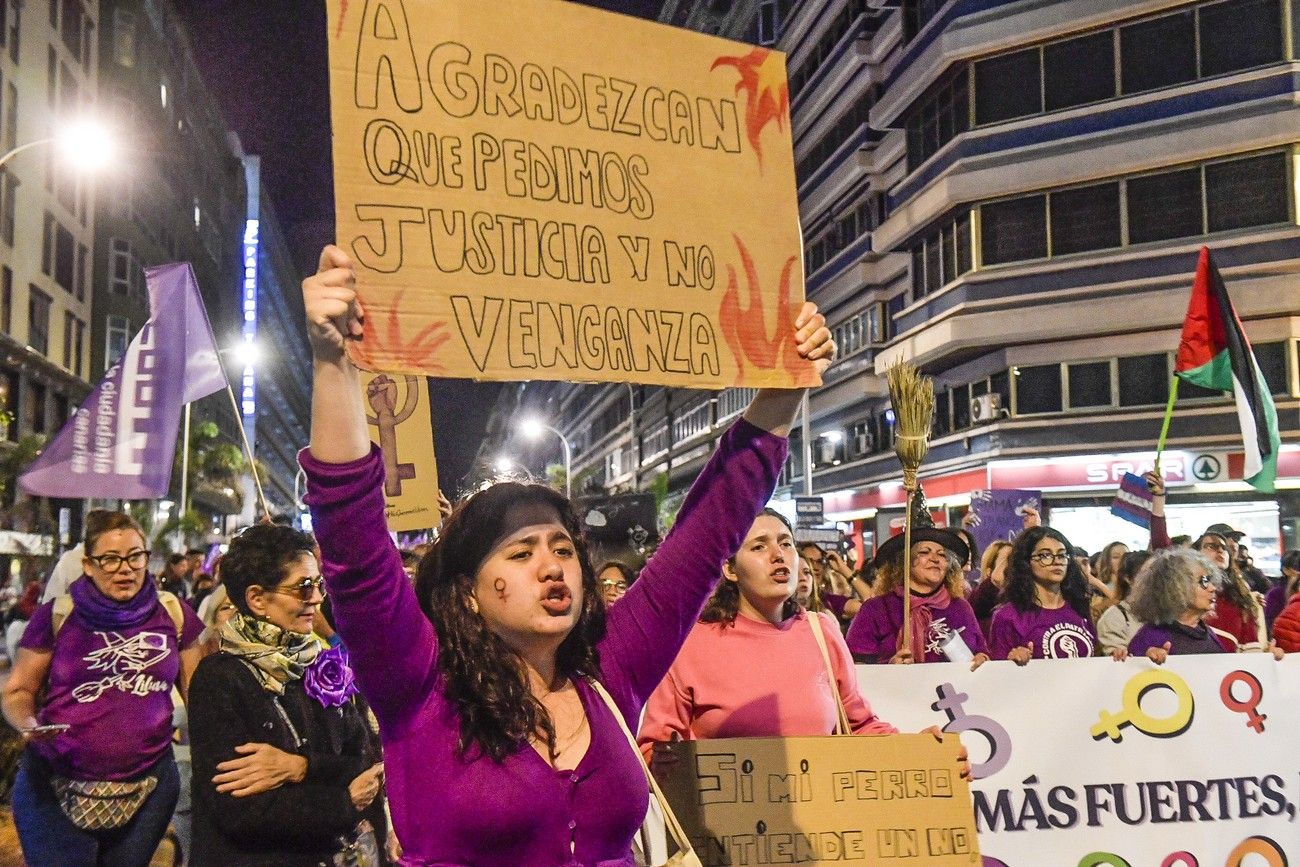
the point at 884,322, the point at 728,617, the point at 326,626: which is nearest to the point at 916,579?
the point at 728,617

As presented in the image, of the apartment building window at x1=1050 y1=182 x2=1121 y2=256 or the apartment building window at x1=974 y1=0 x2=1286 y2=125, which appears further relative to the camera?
the apartment building window at x1=1050 y1=182 x2=1121 y2=256

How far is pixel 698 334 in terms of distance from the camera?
3.24 m

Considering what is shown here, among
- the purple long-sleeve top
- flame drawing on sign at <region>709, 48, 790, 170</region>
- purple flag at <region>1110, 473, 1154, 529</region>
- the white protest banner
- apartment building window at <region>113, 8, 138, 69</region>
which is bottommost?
the white protest banner

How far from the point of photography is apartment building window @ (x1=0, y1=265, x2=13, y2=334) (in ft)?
120

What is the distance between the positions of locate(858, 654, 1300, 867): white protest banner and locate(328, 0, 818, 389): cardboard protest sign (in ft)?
10.5

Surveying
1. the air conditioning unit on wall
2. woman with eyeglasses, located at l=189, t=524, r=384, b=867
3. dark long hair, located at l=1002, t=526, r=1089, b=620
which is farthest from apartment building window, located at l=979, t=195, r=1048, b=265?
woman with eyeglasses, located at l=189, t=524, r=384, b=867

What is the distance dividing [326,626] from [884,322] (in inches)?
1313

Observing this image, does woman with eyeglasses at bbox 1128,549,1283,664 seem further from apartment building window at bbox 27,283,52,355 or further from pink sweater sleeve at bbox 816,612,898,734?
apartment building window at bbox 27,283,52,355

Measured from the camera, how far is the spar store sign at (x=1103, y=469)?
27312 mm

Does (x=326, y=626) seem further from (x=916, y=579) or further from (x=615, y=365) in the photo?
(x=615, y=365)

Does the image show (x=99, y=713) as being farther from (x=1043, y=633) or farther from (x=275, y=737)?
(x=1043, y=633)

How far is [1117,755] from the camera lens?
240 inches

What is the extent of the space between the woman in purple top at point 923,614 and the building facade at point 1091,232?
1716 centimetres

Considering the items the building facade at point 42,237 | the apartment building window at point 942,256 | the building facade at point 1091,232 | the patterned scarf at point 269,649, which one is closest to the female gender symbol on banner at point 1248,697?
the patterned scarf at point 269,649
